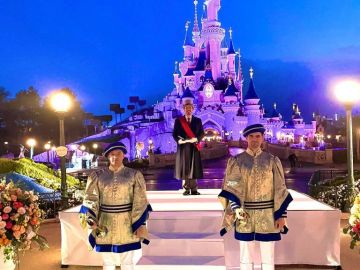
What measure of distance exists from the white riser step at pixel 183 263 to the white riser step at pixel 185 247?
0.35 feet

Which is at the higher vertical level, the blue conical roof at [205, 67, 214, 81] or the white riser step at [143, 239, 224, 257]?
the blue conical roof at [205, 67, 214, 81]

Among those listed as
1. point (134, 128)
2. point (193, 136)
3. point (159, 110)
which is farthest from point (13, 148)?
point (193, 136)

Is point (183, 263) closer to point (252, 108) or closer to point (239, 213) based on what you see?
point (239, 213)

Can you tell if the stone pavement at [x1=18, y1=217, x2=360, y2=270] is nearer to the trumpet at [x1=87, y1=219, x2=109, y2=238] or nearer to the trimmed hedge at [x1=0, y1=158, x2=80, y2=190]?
the trumpet at [x1=87, y1=219, x2=109, y2=238]

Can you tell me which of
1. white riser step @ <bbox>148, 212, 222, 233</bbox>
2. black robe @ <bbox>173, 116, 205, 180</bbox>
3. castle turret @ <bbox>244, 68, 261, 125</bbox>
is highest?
castle turret @ <bbox>244, 68, 261, 125</bbox>

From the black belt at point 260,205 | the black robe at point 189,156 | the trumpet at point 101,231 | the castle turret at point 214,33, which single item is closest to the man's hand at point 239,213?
the black belt at point 260,205

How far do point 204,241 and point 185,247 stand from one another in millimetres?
300

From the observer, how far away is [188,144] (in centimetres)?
895

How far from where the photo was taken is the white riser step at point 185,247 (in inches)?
263

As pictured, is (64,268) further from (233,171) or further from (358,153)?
(358,153)

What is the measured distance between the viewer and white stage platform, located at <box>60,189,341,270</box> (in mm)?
6604

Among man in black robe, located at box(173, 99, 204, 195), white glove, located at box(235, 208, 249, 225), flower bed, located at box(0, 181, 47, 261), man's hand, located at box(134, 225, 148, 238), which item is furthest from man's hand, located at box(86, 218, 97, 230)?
man in black robe, located at box(173, 99, 204, 195)

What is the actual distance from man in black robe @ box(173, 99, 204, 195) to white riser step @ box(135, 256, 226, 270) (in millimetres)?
2625

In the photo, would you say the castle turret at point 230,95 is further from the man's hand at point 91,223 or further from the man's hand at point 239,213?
the man's hand at point 91,223
